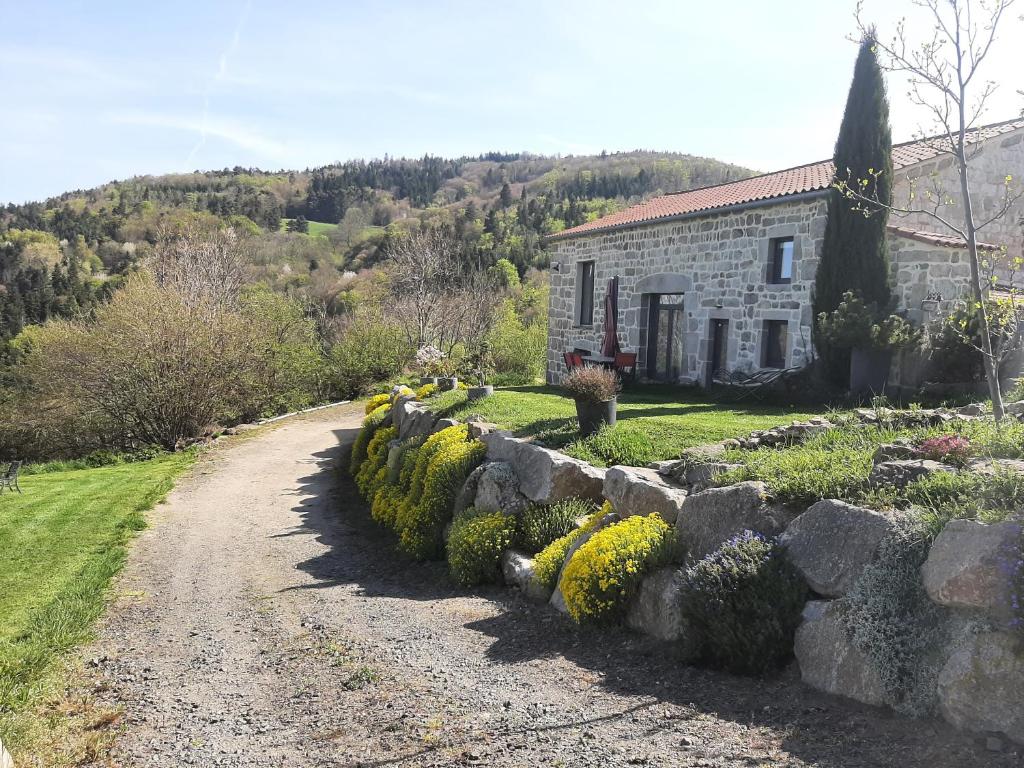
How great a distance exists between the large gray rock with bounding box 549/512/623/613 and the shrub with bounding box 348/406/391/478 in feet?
26.3

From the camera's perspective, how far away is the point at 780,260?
1439cm

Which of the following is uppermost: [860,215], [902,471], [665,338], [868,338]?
[860,215]

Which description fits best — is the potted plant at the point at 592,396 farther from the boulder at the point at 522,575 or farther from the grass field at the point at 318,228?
the grass field at the point at 318,228

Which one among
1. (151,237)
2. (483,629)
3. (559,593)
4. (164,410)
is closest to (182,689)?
(483,629)

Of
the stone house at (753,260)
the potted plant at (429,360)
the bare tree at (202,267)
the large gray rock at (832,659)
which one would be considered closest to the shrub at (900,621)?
the large gray rock at (832,659)

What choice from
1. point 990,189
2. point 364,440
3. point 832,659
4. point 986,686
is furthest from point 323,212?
point 986,686

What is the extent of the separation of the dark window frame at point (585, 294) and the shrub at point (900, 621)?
1672cm

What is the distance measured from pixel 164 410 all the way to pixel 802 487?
53.7 ft

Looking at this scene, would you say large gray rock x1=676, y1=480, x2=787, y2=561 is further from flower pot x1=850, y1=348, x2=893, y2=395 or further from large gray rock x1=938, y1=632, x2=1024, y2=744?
flower pot x1=850, y1=348, x2=893, y2=395

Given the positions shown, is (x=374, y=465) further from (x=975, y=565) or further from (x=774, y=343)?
(x=975, y=565)

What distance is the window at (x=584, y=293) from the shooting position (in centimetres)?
2052

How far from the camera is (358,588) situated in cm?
737

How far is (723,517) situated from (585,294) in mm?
16098

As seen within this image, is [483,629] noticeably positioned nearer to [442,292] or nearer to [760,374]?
[760,374]
